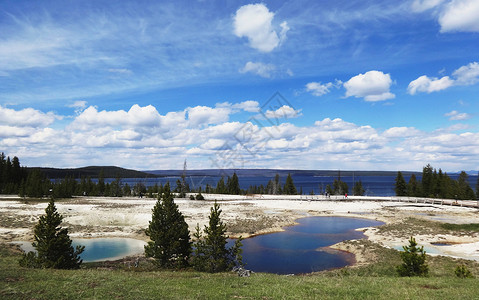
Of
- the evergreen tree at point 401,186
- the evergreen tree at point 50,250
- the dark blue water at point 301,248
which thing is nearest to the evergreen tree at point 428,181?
the evergreen tree at point 401,186

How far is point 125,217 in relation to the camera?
4888cm

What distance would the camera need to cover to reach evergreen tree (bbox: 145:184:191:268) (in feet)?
68.5

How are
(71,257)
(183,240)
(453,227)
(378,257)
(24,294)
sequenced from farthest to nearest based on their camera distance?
(453,227)
(378,257)
(183,240)
(71,257)
(24,294)

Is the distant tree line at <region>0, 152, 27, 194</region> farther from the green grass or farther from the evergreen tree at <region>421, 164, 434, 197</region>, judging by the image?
the evergreen tree at <region>421, 164, 434, 197</region>

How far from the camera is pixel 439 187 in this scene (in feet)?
304

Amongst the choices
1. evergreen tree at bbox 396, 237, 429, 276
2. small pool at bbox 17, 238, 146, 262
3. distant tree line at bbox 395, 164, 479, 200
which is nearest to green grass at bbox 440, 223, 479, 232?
evergreen tree at bbox 396, 237, 429, 276

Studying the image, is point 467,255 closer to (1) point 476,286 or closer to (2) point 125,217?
(1) point 476,286

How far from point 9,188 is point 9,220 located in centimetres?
6558

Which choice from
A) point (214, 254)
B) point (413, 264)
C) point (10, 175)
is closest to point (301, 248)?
point (413, 264)

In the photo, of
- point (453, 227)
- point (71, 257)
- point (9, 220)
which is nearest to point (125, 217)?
point (9, 220)

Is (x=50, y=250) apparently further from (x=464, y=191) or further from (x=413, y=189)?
(x=413, y=189)

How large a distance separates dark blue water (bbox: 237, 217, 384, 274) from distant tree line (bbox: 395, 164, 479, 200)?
56408 mm

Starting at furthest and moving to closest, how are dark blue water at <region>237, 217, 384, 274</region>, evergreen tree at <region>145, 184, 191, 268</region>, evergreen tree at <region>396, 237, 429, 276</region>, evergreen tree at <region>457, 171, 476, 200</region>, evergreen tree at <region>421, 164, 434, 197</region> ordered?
evergreen tree at <region>421, 164, 434, 197</region>, evergreen tree at <region>457, 171, 476, 200</region>, dark blue water at <region>237, 217, 384, 274</region>, evergreen tree at <region>145, 184, 191, 268</region>, evergreen tree at <region>396, 237, 429, 276</region>

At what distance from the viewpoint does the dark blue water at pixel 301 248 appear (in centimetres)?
2739
